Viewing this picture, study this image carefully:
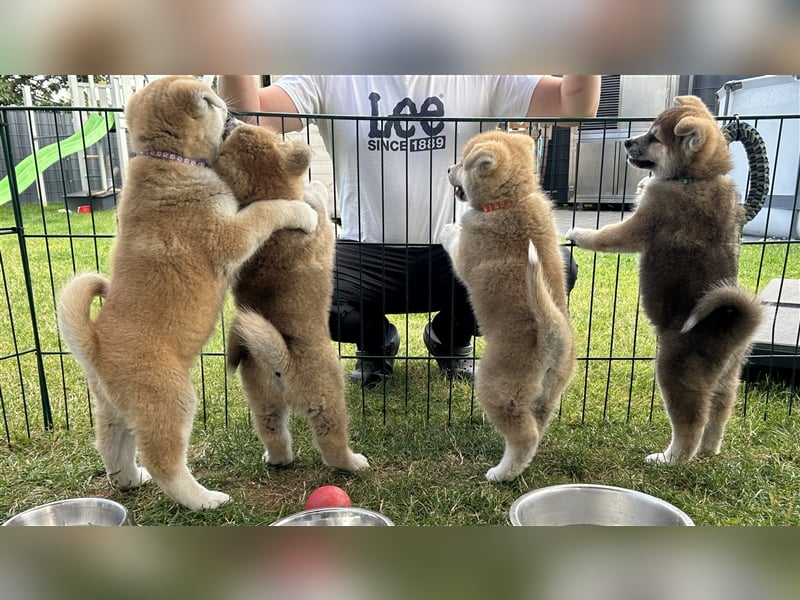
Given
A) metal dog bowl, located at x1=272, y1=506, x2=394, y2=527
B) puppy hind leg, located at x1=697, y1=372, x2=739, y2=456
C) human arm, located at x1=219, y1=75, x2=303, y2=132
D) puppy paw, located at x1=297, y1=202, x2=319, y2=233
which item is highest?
human arm, located at x1=219, y1=75, x2=303, y2=132

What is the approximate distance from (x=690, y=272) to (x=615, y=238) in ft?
1.03

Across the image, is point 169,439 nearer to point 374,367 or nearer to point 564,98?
point 374,367

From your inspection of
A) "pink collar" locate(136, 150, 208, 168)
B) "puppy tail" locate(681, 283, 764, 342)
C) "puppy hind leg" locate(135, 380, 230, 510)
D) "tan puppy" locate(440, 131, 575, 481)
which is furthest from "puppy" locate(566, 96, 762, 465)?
"puppy hind leg" locate(135, 380, 230, 510)

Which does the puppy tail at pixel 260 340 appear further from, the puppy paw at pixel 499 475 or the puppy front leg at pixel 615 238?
the puppy front leg at pixel 615 238

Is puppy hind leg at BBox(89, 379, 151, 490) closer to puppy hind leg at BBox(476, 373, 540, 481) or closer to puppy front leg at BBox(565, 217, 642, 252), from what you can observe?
puppy hind leg at BBox(476, 373, 540, 481)

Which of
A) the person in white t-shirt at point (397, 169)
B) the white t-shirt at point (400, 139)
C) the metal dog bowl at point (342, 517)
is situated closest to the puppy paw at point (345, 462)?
the metal dog bowl at point (342, 517)

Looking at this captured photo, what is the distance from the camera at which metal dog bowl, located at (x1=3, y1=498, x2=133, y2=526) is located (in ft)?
6.73

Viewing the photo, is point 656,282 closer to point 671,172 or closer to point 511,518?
point 671,172

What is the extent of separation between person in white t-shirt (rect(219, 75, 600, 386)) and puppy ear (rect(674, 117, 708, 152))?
1.00 feet

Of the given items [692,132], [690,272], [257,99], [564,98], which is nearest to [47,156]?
[257,99]

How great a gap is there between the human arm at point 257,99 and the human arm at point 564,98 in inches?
37.4

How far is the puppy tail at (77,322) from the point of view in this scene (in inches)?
75.6
